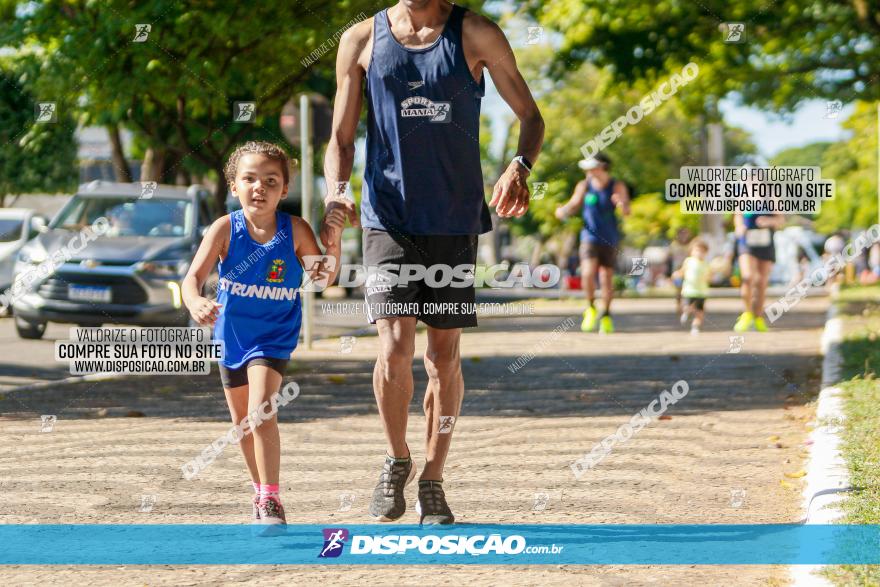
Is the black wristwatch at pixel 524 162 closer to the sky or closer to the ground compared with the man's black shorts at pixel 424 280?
closer to the sky

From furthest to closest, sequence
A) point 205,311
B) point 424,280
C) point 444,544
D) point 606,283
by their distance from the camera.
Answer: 1. point 606,283
2. point 424,280
3. point 444,544
4. point 205,311

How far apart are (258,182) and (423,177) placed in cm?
60

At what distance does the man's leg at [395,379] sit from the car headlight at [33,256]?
10.1m

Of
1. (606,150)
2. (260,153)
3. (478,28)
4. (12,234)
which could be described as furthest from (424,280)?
(606,150)

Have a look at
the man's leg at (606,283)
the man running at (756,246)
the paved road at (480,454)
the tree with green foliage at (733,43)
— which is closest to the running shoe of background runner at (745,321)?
the man running at (756,246)

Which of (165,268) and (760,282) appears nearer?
(165,268)

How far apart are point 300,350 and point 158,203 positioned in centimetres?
214

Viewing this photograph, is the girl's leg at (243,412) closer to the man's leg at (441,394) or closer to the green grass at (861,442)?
the man's leg at (441,394)

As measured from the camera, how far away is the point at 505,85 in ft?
17.4

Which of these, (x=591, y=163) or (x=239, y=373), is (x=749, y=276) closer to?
(x=591, y=163)

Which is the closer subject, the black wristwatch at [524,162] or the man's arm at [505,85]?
the man's arm at [505,85]

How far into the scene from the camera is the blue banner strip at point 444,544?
15.7ft

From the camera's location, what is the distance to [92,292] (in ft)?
45.7

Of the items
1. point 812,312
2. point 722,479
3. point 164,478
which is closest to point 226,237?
point 164,478
